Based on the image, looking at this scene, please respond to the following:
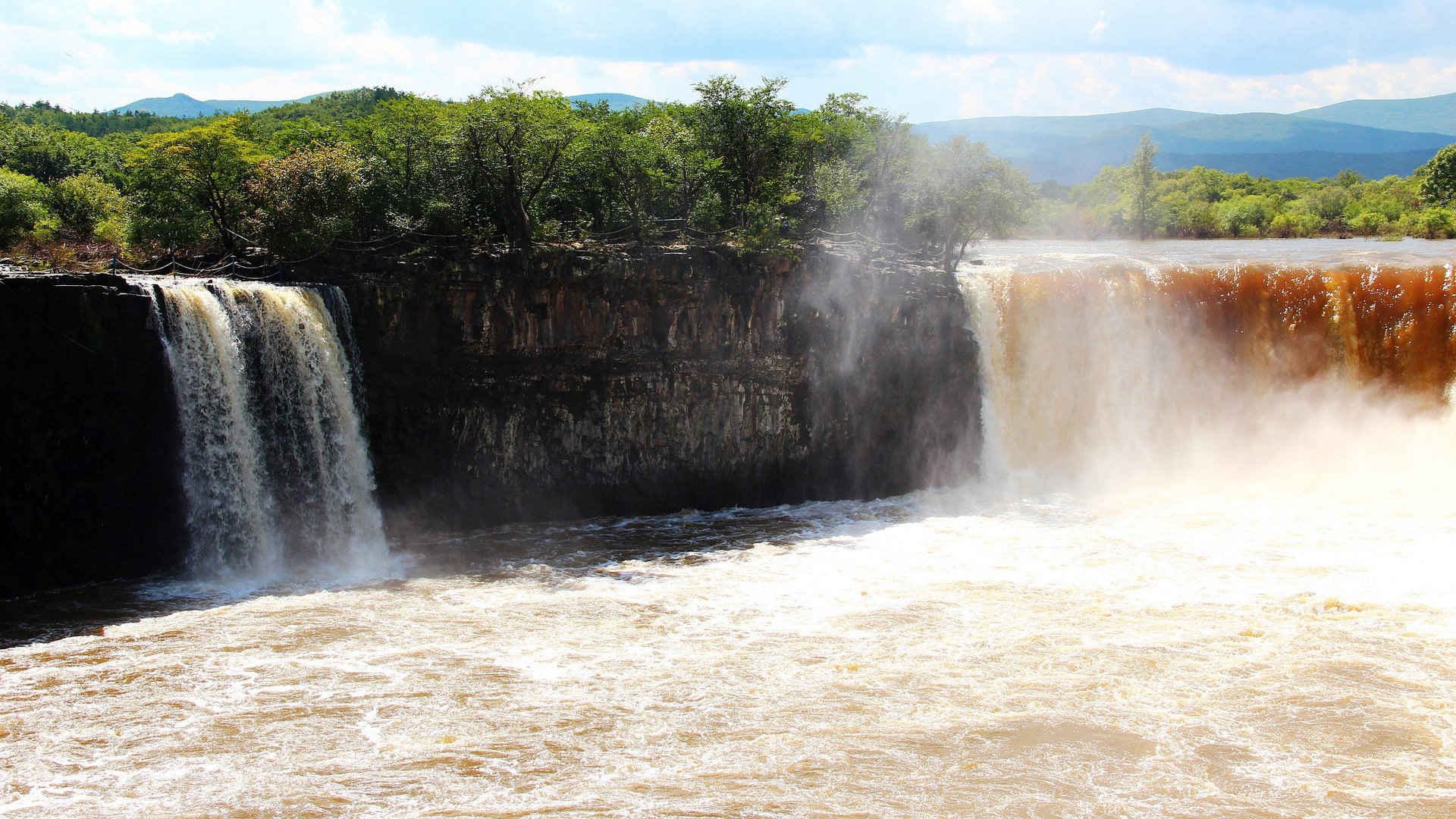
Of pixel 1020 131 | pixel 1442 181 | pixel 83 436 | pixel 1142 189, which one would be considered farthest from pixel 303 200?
pixel 1020 131

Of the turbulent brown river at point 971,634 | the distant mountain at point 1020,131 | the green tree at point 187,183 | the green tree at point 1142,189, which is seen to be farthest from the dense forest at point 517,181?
the distant mountain at point 1020,131

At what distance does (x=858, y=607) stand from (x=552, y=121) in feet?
54.1

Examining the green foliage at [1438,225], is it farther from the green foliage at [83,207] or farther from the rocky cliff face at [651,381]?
the green foliage at [83,207]

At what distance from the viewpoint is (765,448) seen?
27.9 metres

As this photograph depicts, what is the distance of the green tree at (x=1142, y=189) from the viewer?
55.2 meters

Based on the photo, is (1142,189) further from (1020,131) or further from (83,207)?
(1020,131)

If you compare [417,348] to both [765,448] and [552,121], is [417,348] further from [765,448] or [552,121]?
[765,448]

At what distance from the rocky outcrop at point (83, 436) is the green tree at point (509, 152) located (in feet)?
31.1

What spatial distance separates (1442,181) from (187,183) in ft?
200

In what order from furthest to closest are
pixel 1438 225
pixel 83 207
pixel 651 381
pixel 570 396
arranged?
pixel 1438 225, pixel 83 207, pixel 651 381, pixel 570 396

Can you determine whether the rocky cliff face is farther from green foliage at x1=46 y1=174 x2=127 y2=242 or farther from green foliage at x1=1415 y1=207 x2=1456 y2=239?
green foliage at x1=1415 y1=207 x2=1456 y2=239

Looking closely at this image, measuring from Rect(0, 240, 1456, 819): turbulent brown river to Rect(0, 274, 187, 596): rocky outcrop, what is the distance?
99 cm

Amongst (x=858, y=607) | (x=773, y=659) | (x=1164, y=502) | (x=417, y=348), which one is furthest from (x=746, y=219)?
(x=773, y=659)

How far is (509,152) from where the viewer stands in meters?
27.1
